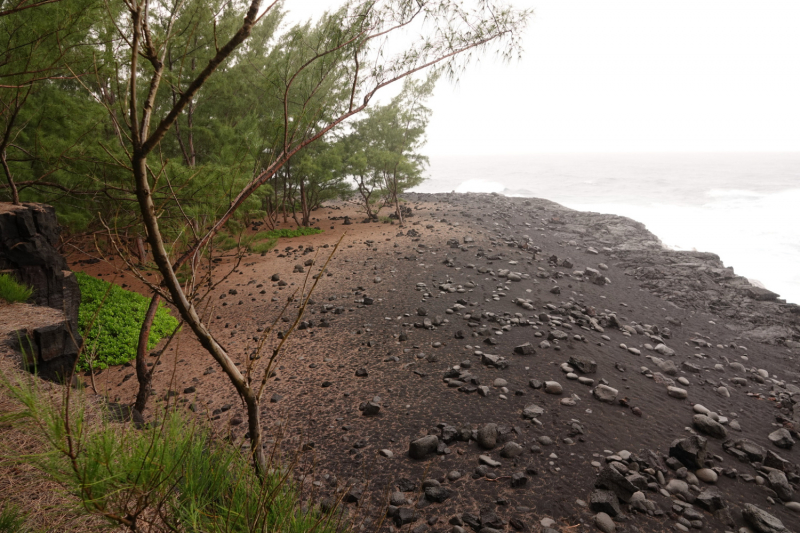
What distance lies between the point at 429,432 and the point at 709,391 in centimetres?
414

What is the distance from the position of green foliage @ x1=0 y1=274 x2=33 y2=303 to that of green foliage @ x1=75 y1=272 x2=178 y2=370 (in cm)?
81

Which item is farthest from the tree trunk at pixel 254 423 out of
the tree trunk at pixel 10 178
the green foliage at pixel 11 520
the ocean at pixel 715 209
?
the ocean at pixel 715 209

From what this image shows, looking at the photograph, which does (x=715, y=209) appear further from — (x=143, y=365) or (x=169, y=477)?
(x=169, y=477)

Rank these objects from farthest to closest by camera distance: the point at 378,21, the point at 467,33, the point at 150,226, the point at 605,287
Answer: the point at 605,287, the point at 467,33, the point at 378,21, the point at 150,226

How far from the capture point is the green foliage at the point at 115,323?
236 inches

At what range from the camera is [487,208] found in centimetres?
1823

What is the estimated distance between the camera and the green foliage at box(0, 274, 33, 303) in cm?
488

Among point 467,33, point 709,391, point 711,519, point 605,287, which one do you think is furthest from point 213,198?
point 605,287

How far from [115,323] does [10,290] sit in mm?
1859

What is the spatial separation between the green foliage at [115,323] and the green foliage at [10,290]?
81cm

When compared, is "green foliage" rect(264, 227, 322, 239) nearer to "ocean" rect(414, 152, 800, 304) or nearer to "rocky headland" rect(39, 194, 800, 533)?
"rocky headland" rect(39, 194, 800, 533)

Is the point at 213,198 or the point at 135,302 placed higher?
the point at 213,198

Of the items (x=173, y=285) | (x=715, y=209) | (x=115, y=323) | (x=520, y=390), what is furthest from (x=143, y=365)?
(x=715, y=209)

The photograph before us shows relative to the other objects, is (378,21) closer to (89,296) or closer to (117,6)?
(117,6)
